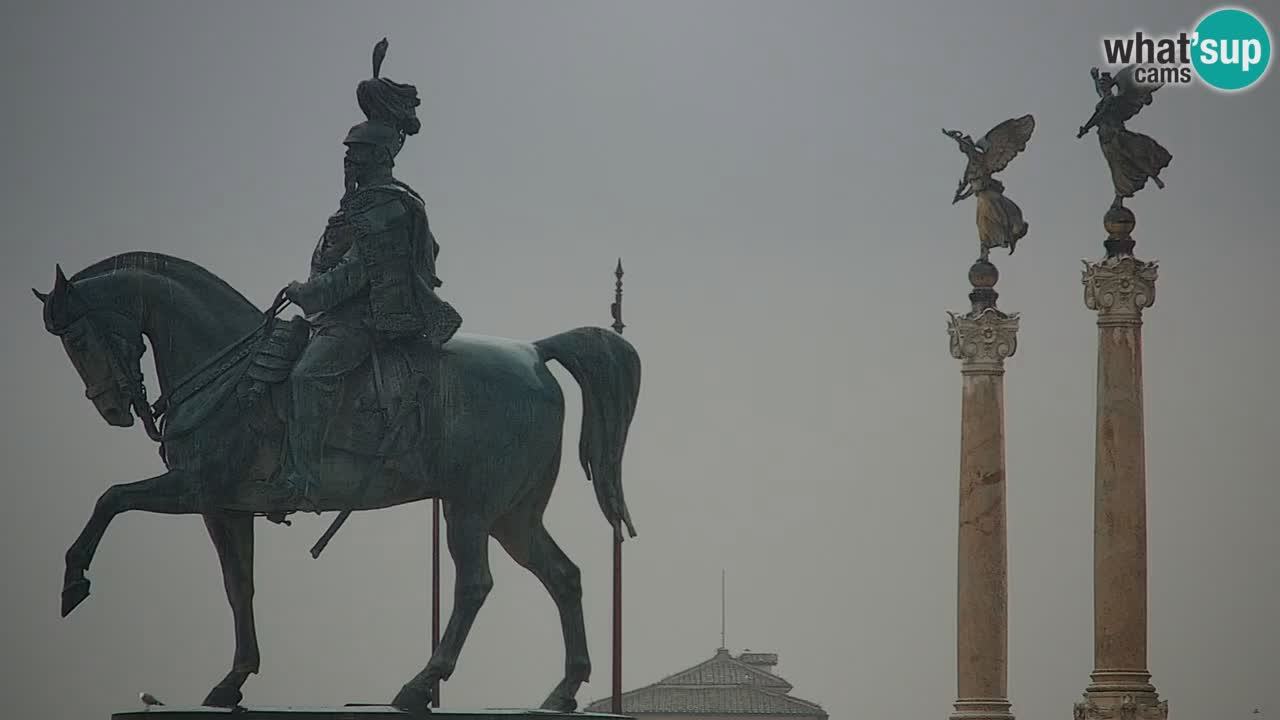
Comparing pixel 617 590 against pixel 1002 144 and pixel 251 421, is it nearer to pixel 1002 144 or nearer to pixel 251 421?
pixel 251 421

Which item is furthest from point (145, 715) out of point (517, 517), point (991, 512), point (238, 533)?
point (991, 512)

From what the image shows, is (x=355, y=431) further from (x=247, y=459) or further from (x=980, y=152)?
(x=980, y=152)

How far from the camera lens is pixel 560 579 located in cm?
3053

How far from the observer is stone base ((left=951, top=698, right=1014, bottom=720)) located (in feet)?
187

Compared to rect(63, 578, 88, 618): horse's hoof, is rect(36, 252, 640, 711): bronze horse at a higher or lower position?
higher

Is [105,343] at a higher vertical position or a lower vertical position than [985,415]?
lower

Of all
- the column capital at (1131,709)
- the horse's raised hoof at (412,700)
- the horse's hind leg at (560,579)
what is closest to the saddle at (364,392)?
the horse's hind leg at (560,579)

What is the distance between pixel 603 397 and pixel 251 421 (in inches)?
125

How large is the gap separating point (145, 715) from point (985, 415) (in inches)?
1208

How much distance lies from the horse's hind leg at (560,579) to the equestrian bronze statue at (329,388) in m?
0.30

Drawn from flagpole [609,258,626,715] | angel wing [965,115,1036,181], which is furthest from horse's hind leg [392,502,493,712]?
angel wing [965,115,1036,181]

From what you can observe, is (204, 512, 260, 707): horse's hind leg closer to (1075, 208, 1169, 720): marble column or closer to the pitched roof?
(1075, 208, 1169, 720): marble column

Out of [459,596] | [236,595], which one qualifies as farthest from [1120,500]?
[236,595]

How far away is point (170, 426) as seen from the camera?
96.9 feet
